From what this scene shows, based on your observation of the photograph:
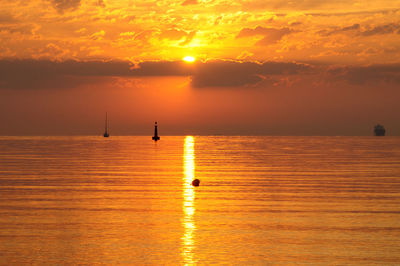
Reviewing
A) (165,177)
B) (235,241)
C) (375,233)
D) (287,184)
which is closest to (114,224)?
(235,241)

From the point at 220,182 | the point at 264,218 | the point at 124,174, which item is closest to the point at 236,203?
the point at 264,218

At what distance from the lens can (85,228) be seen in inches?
1334

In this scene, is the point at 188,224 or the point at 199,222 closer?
the point at 188,224

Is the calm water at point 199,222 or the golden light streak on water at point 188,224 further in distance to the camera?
the calm water at point 199,222

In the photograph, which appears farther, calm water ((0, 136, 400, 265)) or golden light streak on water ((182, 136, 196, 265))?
calm water ((0, 136, 400, 265))

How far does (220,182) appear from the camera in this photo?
62531 mm

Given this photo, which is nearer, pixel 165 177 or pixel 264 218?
pixel 264 218

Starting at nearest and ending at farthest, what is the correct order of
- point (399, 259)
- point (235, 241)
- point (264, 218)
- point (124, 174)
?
point (399, 259) → point (235, 241) → point (264, 218) → point (124, 174)

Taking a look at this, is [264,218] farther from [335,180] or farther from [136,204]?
[335,180]

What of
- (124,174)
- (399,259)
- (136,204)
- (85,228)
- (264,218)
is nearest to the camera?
(399,259)

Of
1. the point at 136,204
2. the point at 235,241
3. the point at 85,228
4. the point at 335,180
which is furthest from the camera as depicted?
the point at 335,180

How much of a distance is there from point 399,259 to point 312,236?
6061mm

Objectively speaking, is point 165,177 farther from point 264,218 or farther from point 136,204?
point 264,218

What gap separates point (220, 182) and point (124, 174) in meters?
14.6
